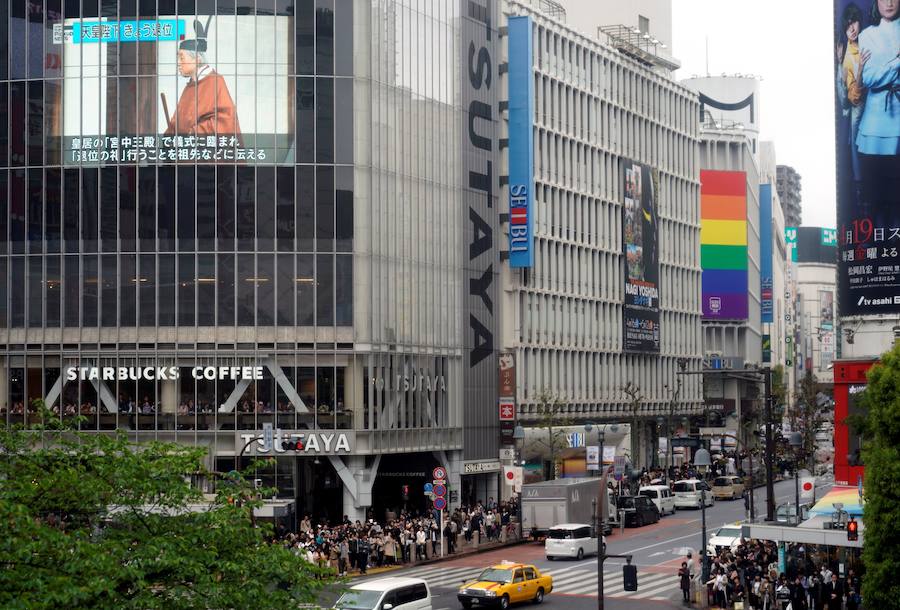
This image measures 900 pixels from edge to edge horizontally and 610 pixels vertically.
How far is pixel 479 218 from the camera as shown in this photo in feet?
291

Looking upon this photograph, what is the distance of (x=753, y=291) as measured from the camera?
169 meters

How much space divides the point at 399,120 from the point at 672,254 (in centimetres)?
4856

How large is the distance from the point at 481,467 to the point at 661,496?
10523 mm

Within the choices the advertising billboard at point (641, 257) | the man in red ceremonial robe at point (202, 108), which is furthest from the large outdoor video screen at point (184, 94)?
the advertising billboard at point (641, 257)

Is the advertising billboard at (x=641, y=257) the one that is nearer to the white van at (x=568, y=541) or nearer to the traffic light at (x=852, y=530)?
the white van at (x=568, y=541)

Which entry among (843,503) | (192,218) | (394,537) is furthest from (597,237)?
(843,503)

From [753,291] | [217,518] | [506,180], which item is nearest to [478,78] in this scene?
[506,180]

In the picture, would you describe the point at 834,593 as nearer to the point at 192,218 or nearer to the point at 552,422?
the point at 192,218

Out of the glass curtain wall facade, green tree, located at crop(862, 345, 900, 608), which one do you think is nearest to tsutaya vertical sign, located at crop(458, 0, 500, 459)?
the glass curtain wall facade

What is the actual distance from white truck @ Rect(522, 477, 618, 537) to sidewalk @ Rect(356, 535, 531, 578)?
1.47 metres

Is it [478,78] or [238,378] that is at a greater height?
[478,78]

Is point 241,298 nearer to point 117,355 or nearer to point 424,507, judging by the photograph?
point 117,355

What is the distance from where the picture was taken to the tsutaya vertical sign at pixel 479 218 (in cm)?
8675

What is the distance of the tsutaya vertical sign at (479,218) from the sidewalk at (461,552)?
544 inches
